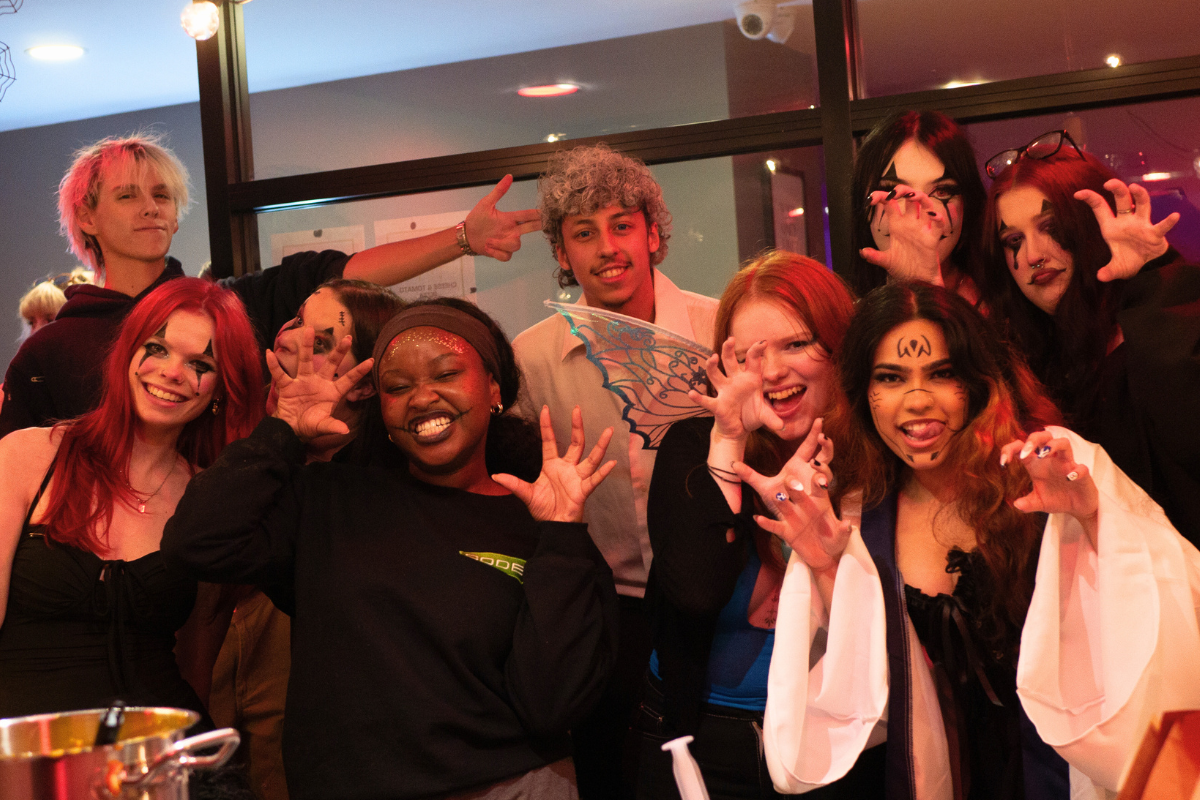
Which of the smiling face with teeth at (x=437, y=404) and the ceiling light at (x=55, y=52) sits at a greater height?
the ceiling light at (x=55, y=52)

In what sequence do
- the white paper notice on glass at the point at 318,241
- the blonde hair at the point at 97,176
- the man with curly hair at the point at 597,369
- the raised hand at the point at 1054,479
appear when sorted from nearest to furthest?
1. the raised hand at the point at 1054,479
2. the man with curly hair at the point at 597,369
3. the blonde hair at the point at 97,176
4. the white paper notice on glass at the point at 318,241

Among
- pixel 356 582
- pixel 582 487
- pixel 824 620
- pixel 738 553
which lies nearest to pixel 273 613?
pixel 356 582

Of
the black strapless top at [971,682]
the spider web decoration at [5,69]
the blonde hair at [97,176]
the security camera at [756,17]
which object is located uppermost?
the spider web decoration at [5,69]

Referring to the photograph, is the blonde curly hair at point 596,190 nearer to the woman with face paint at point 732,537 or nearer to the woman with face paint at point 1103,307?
the woman with face paint at point 732,537

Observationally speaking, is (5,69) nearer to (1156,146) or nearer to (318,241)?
(318,241)

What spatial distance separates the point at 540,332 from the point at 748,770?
1413mm

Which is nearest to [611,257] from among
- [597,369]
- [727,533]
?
[597,369]

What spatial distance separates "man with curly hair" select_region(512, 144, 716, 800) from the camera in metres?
2.59

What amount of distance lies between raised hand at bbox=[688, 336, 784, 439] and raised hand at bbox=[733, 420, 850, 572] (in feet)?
0.45

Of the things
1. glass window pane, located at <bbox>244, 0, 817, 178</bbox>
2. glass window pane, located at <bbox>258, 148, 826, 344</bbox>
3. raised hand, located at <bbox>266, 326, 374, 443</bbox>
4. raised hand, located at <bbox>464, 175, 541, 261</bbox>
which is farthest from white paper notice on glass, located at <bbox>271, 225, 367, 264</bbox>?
raised hand, located at <bbox>266, 326, 374, 443</bbox>

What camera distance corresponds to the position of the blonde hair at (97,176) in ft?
9.77

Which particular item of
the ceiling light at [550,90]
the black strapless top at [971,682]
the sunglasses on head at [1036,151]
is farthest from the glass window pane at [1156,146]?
the black strapless top at [971,682]

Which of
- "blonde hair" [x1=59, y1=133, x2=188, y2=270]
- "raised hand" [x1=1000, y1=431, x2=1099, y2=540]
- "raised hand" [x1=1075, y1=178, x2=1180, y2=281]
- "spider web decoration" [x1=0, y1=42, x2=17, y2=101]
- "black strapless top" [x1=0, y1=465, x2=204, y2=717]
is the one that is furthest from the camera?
"spider web decoration" [x1=0, y1=42, x2=17, y2=101]

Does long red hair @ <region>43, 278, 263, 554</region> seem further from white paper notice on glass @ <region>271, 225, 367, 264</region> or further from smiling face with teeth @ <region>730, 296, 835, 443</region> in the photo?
smiling face with teeth @ <region>730, 296, 835, 443</region>
